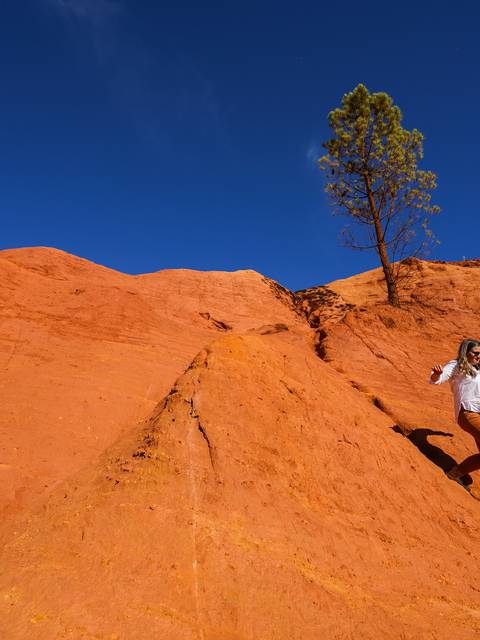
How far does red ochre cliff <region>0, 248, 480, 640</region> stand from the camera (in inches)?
92.7

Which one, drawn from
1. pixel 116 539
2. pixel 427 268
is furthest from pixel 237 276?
pixel 116 539

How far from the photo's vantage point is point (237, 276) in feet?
49.7

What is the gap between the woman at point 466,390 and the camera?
4547 millimetres

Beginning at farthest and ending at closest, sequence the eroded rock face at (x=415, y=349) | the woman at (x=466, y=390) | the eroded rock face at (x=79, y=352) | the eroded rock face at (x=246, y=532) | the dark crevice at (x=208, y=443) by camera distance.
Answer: the eroded rock face at (x=415, y=349) → the eroded rock face at (x=79, y=352) → the woman at (x=466, y=390) → the dark crevice at (x=208, y=443) → the eroded rock face at (x=246, y=532)

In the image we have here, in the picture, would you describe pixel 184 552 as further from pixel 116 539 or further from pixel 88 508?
pixel 88 508

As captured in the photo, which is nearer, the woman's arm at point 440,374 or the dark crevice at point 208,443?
the dark crevice at point 208,443

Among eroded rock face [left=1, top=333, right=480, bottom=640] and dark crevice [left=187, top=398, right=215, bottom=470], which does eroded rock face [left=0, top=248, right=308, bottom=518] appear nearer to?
eroded rock face [left=1, top=333, right=480, bottom=640]

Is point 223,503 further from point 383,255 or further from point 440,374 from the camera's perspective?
point 383,255

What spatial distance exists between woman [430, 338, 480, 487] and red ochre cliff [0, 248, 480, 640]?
12.5 inches

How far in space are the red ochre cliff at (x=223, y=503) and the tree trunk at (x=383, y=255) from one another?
17.3 feet

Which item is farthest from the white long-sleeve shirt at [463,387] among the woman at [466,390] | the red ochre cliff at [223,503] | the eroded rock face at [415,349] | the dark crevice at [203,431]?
the dark crevice at [203,431]

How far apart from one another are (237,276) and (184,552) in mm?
12884

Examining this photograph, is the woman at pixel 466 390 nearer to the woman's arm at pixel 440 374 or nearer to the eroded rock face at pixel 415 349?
the woman's arm at pixel 440 374

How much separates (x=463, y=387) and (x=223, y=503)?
3.18 metres
